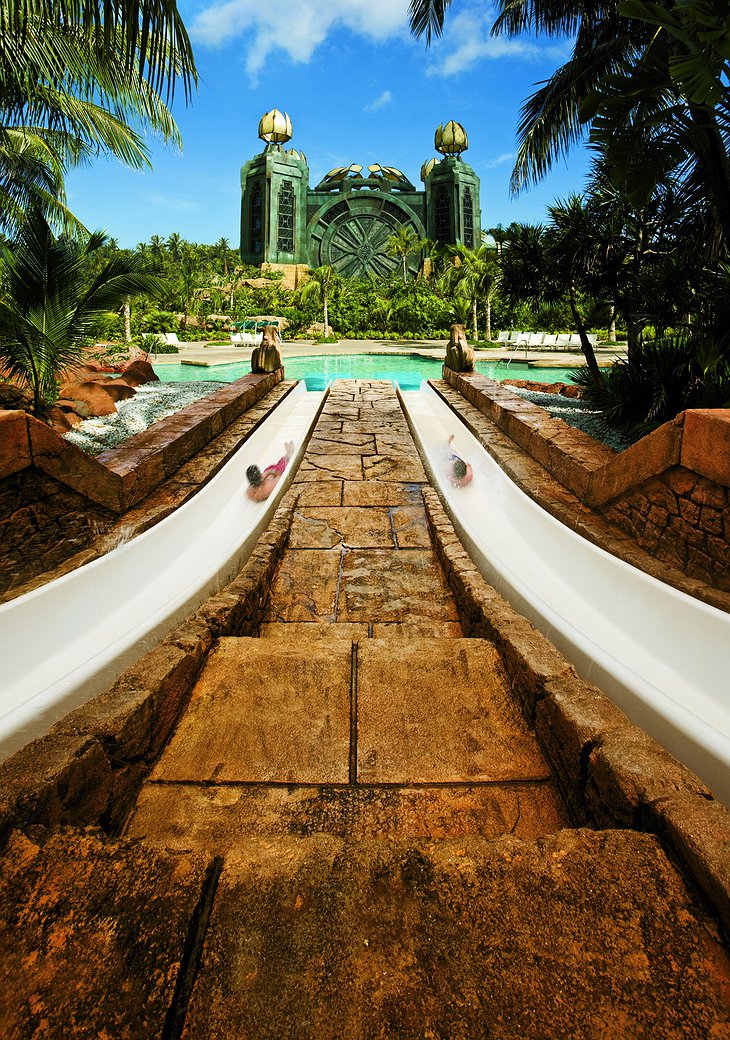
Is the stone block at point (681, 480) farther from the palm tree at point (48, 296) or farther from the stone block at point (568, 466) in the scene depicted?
the palm tree at point (48, 296)

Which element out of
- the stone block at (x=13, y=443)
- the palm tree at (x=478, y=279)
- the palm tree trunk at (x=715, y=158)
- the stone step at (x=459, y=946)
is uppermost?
the palm tree at (x=478, y=279)

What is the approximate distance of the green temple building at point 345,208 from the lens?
38.7 metres

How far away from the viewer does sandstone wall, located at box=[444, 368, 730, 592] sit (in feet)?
8.93

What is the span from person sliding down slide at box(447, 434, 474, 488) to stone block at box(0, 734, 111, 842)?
3891 mm

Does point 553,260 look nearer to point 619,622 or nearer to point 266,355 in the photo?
point 266,355

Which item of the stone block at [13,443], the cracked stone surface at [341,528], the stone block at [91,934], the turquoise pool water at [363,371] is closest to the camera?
the stone block at [91,934]

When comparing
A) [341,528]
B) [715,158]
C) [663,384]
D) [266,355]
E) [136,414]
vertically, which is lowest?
[341,528]

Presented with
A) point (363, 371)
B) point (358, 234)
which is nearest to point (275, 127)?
point (358, 234)

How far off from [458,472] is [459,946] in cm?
446

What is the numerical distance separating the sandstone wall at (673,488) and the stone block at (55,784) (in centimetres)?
298

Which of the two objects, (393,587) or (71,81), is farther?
(71,81)

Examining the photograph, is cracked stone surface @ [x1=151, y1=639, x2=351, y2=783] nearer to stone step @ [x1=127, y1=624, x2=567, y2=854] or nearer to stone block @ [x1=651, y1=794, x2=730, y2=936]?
stone step @ [x1=127, y1=624, x2=567, y2=854]

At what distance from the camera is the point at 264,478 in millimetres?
4891

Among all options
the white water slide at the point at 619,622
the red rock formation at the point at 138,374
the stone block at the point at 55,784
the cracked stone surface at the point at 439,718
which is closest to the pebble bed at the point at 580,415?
the white water slide at the point at 619,622
